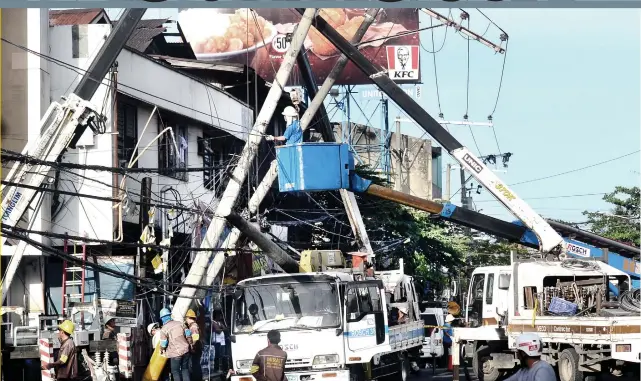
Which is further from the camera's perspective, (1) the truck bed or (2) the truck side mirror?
(2) the truck side mirror

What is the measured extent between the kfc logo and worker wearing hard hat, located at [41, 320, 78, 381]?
32.6 m

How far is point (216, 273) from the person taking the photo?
78.6 ft

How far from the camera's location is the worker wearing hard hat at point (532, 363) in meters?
11.1

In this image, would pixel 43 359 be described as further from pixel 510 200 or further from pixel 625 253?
pixel 625 253

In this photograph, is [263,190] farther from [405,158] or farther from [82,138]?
[405,158]

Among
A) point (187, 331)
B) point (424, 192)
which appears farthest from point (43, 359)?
point (424, 192)

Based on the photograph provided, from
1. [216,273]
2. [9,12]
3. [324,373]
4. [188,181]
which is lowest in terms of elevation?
[324,373]

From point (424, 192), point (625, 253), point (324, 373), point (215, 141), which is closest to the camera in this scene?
point (324, 373)

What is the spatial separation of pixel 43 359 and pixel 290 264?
718cm

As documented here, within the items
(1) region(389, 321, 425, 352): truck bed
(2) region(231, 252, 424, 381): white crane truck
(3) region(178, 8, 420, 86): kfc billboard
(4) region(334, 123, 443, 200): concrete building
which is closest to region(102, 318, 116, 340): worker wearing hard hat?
(2) region(231, 252, 424, 381): white crane truck

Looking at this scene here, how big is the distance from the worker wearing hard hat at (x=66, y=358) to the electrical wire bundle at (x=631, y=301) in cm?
954

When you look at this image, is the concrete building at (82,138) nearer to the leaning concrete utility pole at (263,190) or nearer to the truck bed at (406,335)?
the leaning concrete utility pole at (263,190)

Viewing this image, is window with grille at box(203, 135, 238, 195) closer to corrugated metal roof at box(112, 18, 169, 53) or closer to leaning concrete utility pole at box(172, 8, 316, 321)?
corrugated metal roof at box(112, 18, 169, 53)

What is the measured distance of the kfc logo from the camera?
160ft
